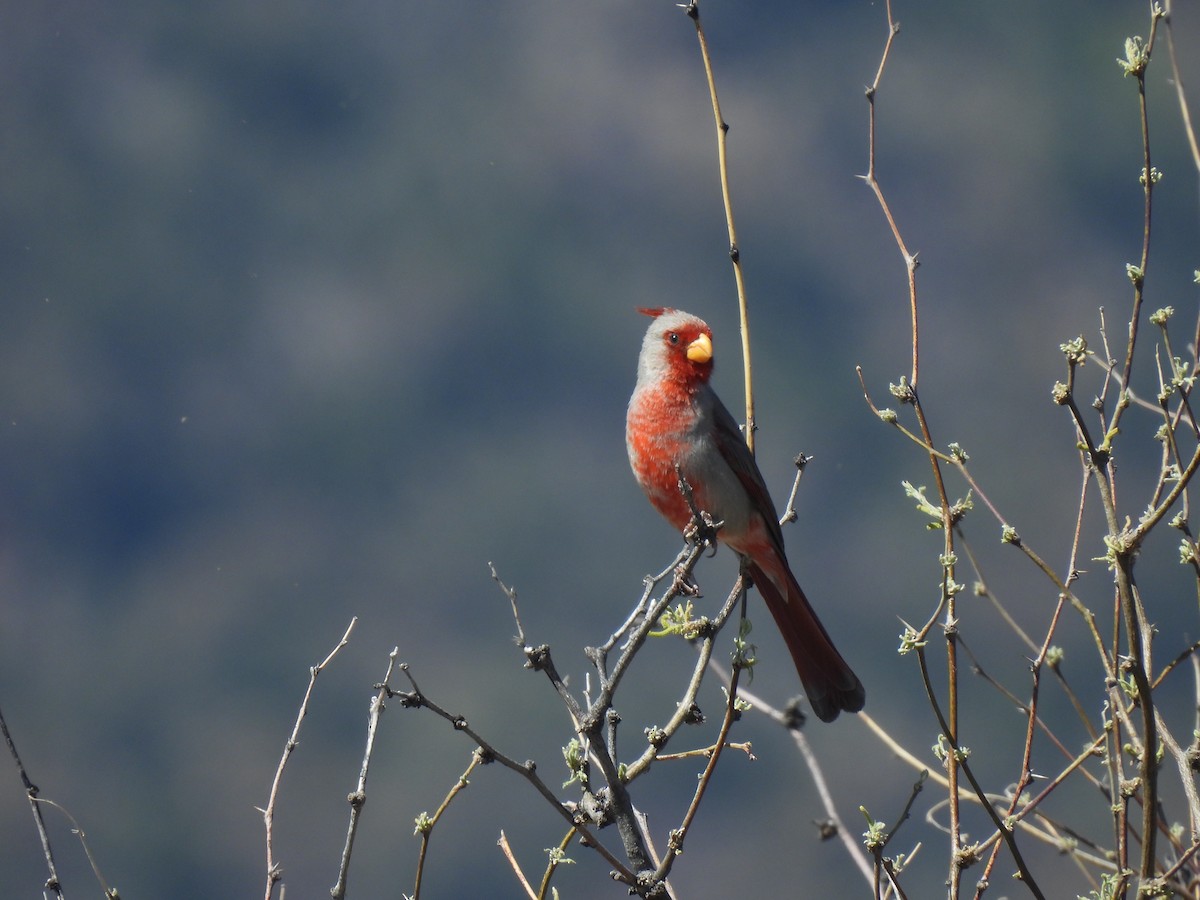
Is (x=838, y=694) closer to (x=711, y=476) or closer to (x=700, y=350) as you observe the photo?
(x=711, y=476)

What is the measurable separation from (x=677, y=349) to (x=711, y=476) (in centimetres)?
38

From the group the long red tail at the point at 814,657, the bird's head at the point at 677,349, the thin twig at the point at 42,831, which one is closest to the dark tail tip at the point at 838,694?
the long red tail at the point at 814,657

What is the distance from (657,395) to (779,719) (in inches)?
54.8

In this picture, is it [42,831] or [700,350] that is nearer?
[42,831]

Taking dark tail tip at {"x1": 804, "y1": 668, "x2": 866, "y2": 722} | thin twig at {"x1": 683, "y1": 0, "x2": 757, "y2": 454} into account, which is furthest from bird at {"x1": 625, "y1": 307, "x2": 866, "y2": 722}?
thin twig at {"x1": 683, "y1": 0, "x2": 757, "y2": 454}

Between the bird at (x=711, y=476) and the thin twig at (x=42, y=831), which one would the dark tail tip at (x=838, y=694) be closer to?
the bird at (x=711, y=476)

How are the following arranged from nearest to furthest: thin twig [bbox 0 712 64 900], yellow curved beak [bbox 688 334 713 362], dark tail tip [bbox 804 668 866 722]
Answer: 1. thin twig [bbox 0 712 64 900]
2. dark tail tip [bbox 804 668 866 722]
3. yellow curved beak [bbox 688 334 713 362]

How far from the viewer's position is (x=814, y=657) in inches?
124

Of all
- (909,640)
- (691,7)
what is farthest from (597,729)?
(691,7)

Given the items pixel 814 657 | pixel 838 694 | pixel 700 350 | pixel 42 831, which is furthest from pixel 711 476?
pixel 42 831

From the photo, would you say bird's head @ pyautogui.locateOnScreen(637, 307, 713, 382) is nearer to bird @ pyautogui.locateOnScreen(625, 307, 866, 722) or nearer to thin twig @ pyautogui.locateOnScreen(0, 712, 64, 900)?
bird @ pyautogui.locateOnScreen(625, 307, 866, 722)

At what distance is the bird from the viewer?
3.14 metres

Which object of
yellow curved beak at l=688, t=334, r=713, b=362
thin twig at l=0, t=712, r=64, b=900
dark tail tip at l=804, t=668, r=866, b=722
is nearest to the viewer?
thin twig at l=0, t=712, r=64, b=900

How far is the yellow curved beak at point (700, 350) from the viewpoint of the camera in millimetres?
3340
